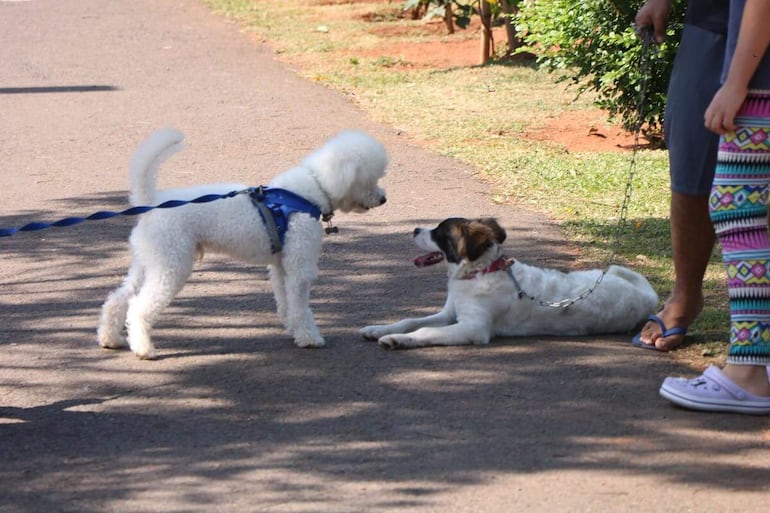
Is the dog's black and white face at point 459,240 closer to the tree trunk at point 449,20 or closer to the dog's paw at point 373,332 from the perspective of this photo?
the dog's paw at point 373,332

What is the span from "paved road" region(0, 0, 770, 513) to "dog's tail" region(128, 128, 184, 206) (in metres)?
0.79

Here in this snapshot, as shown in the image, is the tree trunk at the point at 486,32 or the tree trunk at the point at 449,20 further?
the tree trunk at the point at 449,20

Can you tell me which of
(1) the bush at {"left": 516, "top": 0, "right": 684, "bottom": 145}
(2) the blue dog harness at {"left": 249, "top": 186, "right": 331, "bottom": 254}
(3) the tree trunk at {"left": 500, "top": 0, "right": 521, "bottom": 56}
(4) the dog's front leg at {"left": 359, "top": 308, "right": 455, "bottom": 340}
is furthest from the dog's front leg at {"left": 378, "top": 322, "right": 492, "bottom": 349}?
(3) the tree trunk at {"left": 500, "top": 0, "right": 521, "bottom": 56}

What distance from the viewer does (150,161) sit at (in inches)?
212

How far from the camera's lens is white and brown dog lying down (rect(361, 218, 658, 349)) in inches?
222

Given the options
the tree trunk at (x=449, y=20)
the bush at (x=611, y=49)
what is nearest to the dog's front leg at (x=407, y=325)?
the bush at (x=611, y=49)

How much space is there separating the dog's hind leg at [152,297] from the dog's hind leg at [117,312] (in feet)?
0.42

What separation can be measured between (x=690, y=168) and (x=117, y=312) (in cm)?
277

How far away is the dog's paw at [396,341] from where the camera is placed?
556 centimetres

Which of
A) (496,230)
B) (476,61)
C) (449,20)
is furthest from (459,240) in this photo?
(449,20)

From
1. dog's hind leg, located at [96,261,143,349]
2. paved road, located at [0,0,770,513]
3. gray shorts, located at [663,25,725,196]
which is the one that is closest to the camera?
paved road, located at [0,0,770,513]

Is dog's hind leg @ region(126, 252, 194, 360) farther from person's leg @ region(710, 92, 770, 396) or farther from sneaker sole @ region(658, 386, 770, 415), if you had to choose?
person's leg @ region(710, 92, 770, 396)

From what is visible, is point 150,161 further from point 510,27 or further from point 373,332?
point 510,27

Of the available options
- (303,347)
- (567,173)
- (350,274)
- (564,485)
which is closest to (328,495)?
(564,485)
